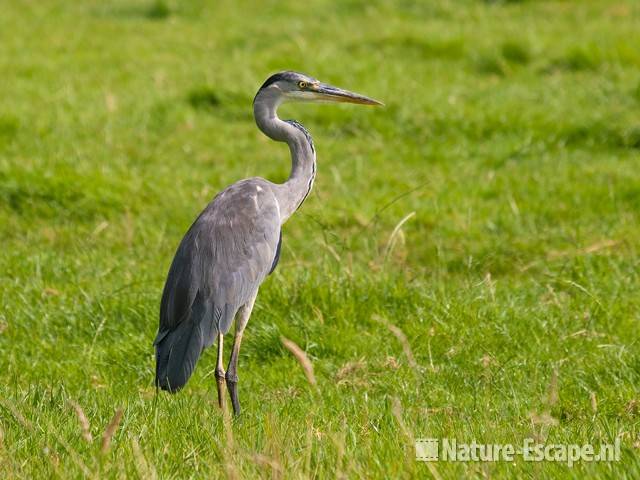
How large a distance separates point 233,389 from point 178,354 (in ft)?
1.22

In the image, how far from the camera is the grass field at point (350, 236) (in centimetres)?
437

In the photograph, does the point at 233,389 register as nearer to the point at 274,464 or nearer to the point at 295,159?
the point at 295,159

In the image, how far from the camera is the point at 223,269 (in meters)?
5.36

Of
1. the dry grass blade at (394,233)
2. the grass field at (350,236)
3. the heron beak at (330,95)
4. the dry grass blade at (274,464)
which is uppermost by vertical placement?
Answer: the heron beak at (330,95)

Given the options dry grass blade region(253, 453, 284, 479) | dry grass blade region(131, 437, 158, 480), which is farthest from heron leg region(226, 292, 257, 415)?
dry grass blade region(253, 453, 284, 479)

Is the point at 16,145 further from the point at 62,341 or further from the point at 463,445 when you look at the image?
the point at 463,445

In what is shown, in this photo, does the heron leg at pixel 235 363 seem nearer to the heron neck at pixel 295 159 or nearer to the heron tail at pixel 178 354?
the heron tail at pixel 178 354

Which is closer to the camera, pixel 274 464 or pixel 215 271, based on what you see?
pixel 274 464

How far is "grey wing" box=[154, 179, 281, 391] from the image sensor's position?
16.9 ft

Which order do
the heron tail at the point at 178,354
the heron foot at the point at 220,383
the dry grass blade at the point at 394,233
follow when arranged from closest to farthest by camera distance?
the heron tail at the point at 178,354
the heron foot at the point at 220,383
the dry grass blade at the point at 394,233

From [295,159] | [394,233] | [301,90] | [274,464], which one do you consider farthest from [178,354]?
[274,464]

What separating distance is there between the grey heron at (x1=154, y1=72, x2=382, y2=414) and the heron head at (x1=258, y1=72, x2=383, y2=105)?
23cm

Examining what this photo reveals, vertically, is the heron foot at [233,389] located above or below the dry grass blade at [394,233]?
below

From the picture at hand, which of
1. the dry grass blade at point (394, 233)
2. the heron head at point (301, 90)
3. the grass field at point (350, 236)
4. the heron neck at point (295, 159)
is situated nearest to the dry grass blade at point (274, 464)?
the grass field at point (350, 236)
